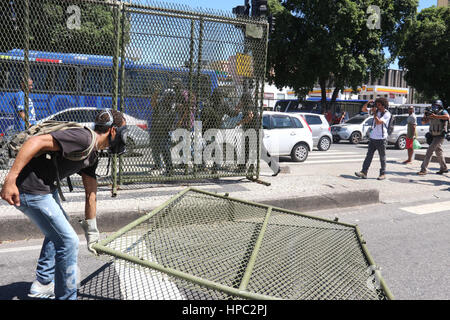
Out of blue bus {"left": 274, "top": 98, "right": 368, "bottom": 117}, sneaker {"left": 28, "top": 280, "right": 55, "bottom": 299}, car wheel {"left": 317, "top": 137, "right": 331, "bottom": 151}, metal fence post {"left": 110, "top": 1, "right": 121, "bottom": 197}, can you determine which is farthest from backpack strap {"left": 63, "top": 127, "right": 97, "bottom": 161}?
blue bus {"left": 274, "top": 98, "right": 368, "bottom": 117}

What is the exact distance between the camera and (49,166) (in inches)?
103

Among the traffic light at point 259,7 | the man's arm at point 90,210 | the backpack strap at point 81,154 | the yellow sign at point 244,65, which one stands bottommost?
the man's arm at point 90,210

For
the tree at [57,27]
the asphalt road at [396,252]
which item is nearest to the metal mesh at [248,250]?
the asphalt road at [396,252]

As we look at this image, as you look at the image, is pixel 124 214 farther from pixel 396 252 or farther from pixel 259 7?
pixel 259 7

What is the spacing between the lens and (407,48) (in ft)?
114

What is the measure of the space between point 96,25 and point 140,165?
225cm

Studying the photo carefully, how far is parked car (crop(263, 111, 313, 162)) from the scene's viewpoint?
11.7 metres

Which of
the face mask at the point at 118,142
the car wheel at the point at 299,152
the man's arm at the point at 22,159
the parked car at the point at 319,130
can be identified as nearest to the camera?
the man's arm at the point at 22,159

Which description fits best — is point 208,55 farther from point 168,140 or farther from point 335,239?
point 335,239

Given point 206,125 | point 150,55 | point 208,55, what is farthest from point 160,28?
point 206,125

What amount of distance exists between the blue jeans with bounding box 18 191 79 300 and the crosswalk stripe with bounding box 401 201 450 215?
5.53 meters

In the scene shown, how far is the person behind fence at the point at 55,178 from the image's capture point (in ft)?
7.94

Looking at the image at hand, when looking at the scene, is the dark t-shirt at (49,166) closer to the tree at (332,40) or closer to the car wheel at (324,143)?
the car wheel at (324,143)

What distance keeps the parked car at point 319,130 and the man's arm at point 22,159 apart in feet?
45.7
